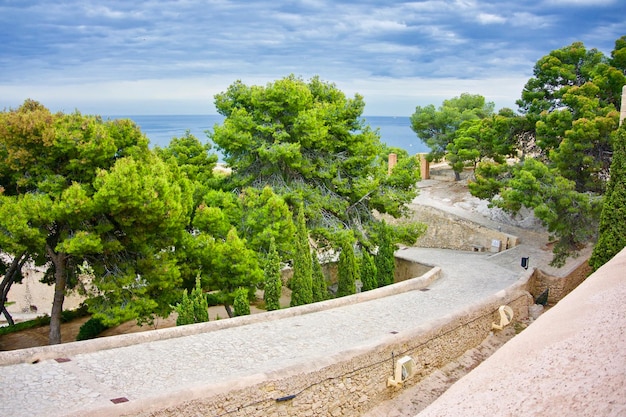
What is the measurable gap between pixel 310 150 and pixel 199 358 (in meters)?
10.9

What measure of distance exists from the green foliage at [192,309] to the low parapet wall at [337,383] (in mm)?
4123

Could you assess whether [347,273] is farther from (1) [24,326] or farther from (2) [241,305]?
(1) [24,326]

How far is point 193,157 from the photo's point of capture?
60.0 ft

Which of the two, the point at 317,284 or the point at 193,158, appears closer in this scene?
the point at 317,284

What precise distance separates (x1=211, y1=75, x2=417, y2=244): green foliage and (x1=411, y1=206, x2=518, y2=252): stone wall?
11.9ft

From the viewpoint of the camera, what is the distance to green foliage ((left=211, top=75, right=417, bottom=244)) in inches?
685

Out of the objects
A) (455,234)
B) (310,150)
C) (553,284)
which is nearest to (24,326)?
(310,150)

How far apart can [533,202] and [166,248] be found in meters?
11.4

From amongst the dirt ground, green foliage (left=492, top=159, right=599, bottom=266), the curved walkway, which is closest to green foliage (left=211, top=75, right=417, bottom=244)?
green foliage (left=492, top=159, right=599, bottom=266)

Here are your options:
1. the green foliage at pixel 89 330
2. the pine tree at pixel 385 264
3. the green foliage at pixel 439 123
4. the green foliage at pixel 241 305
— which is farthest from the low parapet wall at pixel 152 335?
the green foliage at pixel 439 123

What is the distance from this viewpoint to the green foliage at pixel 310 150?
17391mm

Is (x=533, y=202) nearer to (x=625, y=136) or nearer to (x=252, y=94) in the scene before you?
(x=625, y=136)

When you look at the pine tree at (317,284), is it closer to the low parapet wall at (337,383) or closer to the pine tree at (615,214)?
the low parapet wall at (337,383)

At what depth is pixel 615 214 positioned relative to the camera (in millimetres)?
12672
